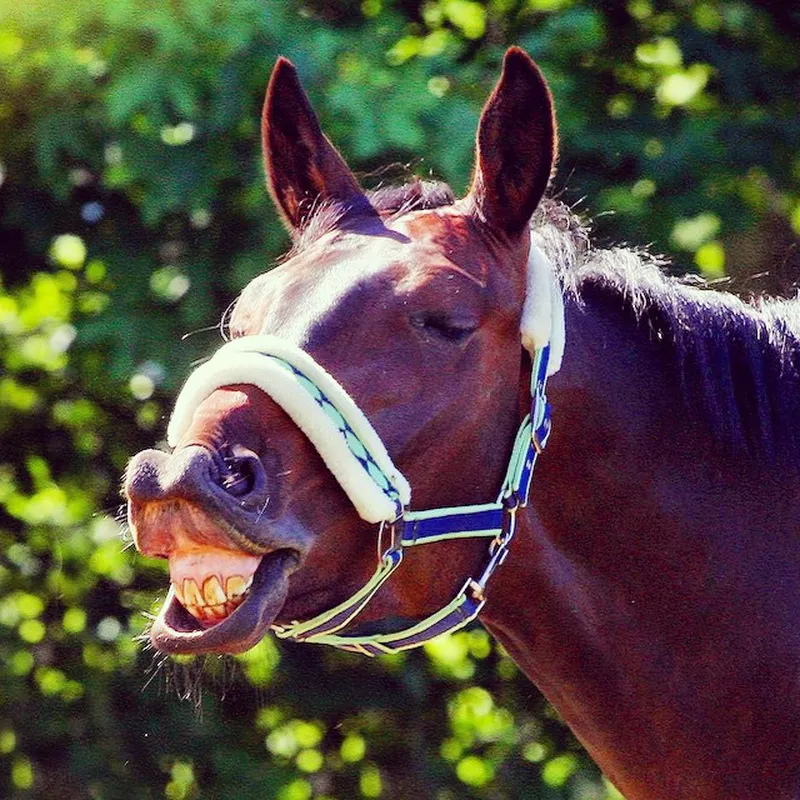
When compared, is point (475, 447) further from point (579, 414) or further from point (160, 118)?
point (160, 118)

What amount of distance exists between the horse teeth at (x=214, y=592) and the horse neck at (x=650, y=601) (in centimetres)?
47

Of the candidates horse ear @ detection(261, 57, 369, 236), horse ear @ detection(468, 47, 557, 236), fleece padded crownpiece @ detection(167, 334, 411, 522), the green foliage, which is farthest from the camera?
the green foliage

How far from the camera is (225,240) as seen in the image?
149 inches

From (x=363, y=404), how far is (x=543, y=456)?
12.3 inches

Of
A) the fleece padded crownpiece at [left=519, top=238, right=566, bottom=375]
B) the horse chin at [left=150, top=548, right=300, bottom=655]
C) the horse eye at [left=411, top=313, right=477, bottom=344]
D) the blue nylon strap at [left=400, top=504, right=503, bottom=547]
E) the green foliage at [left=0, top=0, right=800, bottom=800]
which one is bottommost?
the green foliage at [left=0, top=0, right=800, bottom=800]

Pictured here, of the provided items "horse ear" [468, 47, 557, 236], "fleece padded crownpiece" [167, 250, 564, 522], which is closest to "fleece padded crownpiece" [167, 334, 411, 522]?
"fleece padded crownpiece" [167, 250, 564, 522]

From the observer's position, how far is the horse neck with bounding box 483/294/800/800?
2.04 m

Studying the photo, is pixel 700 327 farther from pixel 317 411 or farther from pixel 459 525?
pixel 317 411

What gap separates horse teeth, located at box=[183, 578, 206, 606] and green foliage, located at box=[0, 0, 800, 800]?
1.71 meters

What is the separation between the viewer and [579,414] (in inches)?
81.0

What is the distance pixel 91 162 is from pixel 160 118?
379 millimetres

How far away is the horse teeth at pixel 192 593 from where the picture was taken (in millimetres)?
1768

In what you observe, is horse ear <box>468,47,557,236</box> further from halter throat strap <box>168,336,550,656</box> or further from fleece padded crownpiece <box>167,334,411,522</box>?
fleece padded crownpiece <box>167,334,411,522</box>

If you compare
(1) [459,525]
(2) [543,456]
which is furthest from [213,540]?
(2) [543,456]
